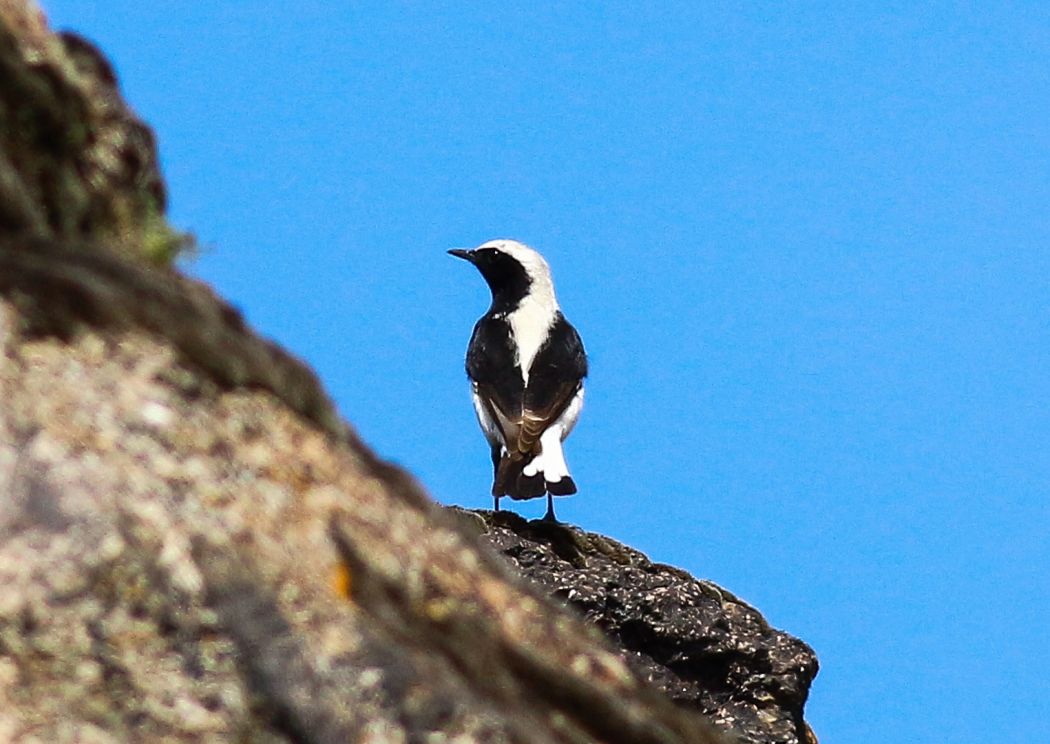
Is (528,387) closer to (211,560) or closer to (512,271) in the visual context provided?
(512,271)

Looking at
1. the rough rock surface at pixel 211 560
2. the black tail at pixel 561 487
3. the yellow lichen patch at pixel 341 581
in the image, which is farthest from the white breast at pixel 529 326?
the yellow lichen patch at pixel 341 581

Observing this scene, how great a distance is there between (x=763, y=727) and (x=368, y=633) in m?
7.34

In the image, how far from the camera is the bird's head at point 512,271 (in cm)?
1816

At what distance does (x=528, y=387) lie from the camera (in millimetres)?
15922

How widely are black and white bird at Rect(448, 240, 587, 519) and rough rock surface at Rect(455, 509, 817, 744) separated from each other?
4427mm

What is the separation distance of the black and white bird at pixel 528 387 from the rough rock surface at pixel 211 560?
1125cm

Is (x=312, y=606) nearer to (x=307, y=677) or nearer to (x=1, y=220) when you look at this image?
(x=307, y=677)

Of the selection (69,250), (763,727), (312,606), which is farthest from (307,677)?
(763,727)

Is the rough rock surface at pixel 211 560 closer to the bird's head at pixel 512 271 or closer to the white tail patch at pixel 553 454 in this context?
the white tail patch at pixel 553 454

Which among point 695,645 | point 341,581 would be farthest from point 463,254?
point 341,581

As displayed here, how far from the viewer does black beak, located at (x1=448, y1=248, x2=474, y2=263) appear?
19047mm

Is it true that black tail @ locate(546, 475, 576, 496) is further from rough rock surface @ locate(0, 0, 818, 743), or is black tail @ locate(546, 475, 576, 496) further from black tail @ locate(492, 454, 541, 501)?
rough rock surface @ locate(0, 0, 818, 743)

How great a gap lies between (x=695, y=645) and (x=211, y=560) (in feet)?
24.4

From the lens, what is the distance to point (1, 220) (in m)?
4.01
